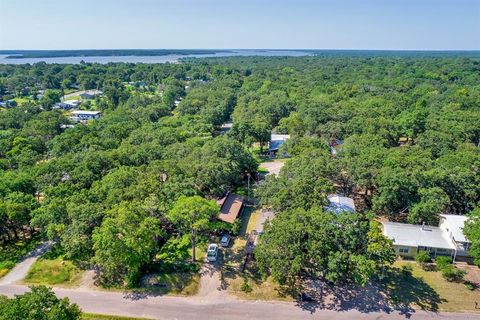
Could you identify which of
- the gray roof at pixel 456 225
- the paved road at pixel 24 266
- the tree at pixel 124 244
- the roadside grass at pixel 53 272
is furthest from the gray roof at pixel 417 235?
the paved road at pixel 24 266

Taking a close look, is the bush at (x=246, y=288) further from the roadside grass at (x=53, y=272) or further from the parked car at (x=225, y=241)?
the roadside grass at (x=53, y=272)

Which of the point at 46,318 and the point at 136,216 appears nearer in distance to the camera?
the point at 46,318

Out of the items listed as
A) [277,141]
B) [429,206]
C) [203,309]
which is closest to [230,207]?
[203,309]

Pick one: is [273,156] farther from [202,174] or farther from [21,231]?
[21,231]

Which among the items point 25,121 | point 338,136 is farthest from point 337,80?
point 25,121

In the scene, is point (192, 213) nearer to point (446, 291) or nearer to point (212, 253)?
point (212, 253)

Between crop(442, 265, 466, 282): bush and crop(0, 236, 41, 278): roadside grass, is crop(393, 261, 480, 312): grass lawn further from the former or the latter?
crop(0, 236, 41, 278): roadside grass

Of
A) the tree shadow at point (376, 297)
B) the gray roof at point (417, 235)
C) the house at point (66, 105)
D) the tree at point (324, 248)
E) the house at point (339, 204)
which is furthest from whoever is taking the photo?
the house at point (66, 105)
